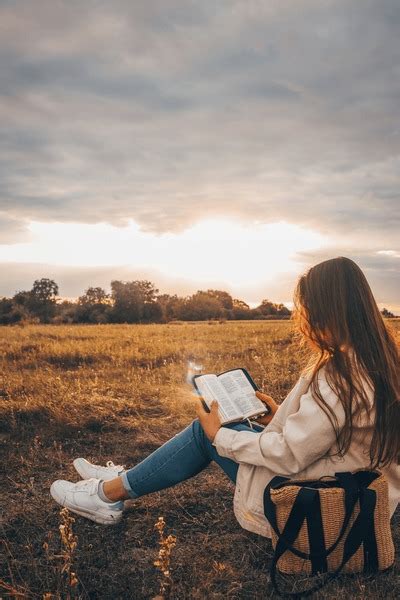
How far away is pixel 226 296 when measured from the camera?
161ft

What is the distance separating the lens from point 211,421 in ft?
9.23

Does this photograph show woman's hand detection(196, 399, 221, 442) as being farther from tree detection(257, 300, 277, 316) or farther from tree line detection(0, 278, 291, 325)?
tree detection(257, 300, 277, 316)

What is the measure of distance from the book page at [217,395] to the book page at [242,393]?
35 millimetres

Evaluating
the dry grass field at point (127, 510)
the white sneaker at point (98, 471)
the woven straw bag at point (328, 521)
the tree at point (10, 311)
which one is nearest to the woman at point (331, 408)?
the woven straw bag at point (328, 521)

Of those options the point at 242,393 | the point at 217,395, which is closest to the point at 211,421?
the point at 217,395

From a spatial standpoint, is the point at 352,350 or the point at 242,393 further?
the point at 242,393

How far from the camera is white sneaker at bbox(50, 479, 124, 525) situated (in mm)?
3297

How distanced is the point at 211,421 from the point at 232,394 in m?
0.26

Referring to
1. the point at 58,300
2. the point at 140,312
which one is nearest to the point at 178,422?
the point at 140,312

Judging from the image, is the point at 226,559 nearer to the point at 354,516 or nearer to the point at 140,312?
the point at 354,516

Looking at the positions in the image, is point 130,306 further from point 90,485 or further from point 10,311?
point 90,485

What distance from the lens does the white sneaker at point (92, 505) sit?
330 centimetres

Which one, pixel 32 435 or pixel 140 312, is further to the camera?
pixel 140 312

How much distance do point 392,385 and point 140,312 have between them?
38.7 meters
